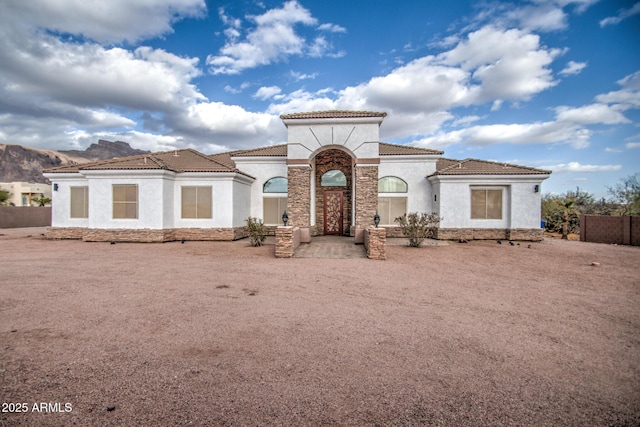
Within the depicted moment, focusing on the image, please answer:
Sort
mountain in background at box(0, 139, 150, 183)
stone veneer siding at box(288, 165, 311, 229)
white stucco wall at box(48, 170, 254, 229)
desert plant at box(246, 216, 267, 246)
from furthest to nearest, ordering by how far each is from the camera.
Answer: mountain in background at box(0, 139, 150, 183), white stucco wall at box(48, 170, 254, 229), stone veneer siding at box(288, 165, 311, 229), desert plant at box(246, 216, 267, 246)

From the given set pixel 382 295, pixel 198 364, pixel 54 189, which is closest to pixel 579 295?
pixel 382 295

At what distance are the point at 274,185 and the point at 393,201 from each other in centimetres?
A: 736

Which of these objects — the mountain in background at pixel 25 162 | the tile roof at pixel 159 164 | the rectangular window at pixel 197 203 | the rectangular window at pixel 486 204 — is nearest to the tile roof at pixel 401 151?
the rectangular window at pixel 486 204

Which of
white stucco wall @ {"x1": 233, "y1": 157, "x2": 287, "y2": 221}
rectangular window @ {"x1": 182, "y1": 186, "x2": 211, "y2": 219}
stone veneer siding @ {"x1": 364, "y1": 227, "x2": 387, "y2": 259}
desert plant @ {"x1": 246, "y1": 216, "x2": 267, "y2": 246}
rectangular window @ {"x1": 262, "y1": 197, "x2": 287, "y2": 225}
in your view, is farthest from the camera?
white stucco wall @ {"x1": 233, "y1": 157, "x2": 287, "y2": 221}

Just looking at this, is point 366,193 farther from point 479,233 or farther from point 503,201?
point 503,201

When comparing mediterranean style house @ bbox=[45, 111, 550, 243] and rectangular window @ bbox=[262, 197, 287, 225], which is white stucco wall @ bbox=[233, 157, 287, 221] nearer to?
mediterranean style house @ bbox=[45, 111, 550, 243]

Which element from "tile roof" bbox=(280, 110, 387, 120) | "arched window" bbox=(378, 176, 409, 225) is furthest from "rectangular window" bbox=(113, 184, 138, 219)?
"arched window" bbox=(378, 176, 409, 225)

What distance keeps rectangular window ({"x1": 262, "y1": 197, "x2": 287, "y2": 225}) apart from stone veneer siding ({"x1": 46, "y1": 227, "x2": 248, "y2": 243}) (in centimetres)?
167

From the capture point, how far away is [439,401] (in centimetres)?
288

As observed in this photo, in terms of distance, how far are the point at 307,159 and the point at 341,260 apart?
5.81 meters

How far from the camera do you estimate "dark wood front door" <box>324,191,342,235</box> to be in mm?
18203

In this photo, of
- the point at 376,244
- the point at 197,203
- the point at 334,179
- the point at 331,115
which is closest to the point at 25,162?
the point at 197,203

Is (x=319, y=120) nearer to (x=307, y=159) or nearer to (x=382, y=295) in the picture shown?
(x=307, y=159)

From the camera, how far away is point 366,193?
13828 millimetres
